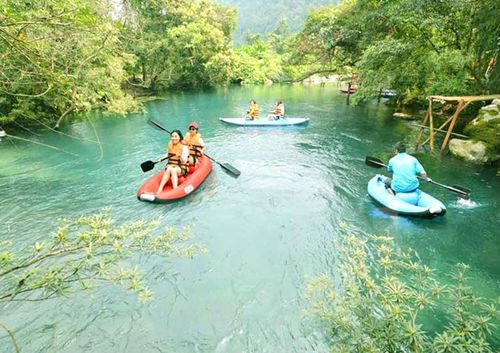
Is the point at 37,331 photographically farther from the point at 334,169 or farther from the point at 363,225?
the point at 334,169

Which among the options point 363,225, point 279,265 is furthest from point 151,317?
point 363,225

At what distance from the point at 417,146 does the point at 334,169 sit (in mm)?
4079

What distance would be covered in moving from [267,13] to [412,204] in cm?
18950

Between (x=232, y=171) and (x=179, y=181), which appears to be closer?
(x=179, y=181)

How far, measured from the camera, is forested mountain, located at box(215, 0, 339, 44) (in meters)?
154

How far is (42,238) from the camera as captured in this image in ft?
17.2

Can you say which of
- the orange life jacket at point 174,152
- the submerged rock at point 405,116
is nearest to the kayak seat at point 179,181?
the orange life jacket at point 174,152

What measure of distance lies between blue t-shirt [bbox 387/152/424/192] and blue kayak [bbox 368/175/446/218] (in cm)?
15

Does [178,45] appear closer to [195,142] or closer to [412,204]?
[195,142]

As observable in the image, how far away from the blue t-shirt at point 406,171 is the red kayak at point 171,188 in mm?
4040

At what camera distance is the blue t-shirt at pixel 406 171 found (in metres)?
5.76

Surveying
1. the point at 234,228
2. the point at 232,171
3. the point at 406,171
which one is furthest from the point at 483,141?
the point at 234,228

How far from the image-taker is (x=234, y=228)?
18.8ft

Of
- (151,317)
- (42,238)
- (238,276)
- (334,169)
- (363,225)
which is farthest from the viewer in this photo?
(334,169)
